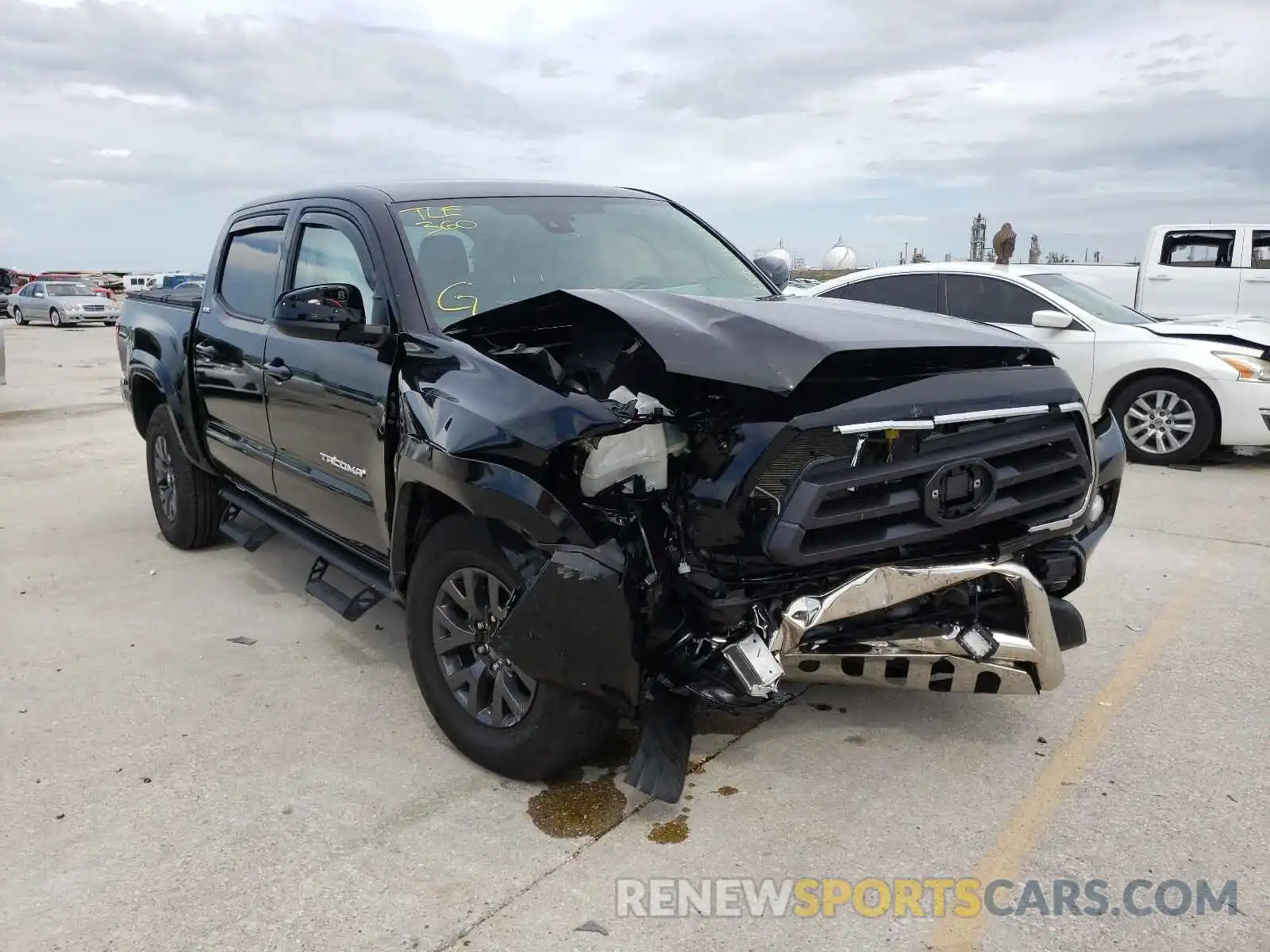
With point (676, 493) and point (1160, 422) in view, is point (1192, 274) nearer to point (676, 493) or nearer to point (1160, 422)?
point (1160, 422)

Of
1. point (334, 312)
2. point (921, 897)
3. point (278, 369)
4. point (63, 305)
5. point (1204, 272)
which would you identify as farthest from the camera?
point (63, 305)

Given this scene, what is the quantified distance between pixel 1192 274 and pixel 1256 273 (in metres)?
0.65

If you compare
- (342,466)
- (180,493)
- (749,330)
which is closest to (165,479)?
(180,493)

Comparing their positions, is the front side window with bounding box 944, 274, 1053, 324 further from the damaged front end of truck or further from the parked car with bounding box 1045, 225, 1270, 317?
the damaged front end of truck

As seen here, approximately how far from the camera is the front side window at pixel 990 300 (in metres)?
8.40

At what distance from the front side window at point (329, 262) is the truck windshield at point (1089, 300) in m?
6.43

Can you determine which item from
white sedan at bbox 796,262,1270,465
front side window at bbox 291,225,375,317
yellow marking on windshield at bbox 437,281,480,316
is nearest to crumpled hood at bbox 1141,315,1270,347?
white sedan at bbox 796,262,1270,465

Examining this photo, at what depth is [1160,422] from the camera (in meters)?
8.01

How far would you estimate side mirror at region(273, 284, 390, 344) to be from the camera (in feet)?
11.4

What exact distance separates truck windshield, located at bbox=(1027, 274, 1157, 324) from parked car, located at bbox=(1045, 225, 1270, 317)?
330 cm

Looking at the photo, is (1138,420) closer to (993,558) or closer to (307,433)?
(993,558)

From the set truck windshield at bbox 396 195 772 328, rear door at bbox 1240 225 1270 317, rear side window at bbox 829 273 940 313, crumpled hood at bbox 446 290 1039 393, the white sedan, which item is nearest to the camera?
crumpled hood at bbox 446 290 1039 393

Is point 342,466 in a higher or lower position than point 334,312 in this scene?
lower

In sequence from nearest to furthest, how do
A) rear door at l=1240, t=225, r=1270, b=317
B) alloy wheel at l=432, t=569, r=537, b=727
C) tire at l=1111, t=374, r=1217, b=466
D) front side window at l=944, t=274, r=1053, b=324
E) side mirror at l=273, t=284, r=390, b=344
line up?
alloy wheel at l=432, t=569, r=537, b=727
side mirror at l=273, t=284, r=390, b=344
tire at l=1111, t=374, r=1217, b=466
front side window at l=944, t=274, r=1053, b=324
rear door at l=1240, t=225, r=1270, b=317
